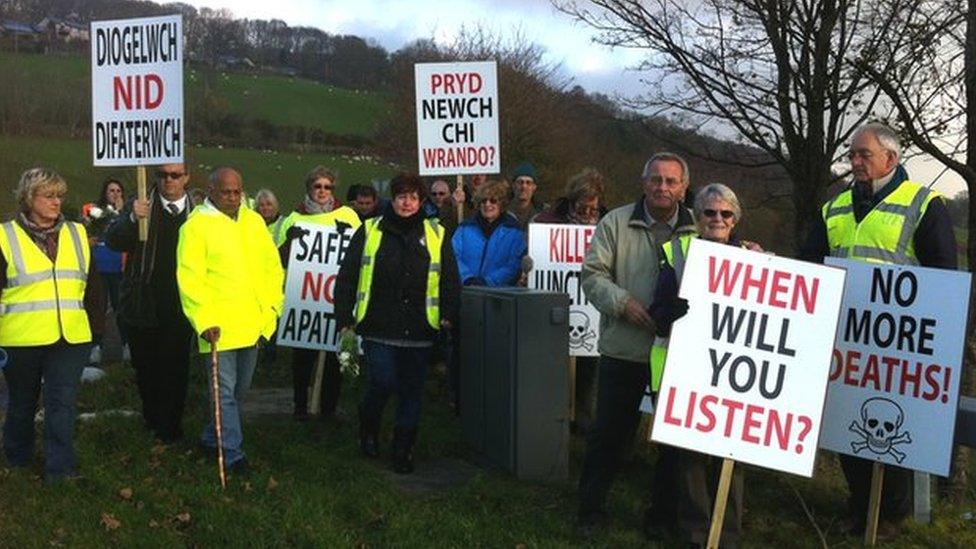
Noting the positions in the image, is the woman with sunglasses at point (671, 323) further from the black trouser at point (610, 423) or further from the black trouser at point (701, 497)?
the black trouser at point (610, 423)

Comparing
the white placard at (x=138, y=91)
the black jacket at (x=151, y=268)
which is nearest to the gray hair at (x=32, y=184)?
the black jacket at (x=151, y=268)

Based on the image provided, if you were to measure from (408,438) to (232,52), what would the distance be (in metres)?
57.2

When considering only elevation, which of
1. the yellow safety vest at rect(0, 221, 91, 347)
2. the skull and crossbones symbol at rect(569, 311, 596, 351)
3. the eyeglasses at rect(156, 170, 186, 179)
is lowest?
the skull and crossbones symbol at rect(569, 311, 596, 351)

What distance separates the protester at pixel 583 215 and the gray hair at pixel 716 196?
3084 mm

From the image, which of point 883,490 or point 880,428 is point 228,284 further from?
point 883,490

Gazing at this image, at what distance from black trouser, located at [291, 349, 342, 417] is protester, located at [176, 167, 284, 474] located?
6.12 ft

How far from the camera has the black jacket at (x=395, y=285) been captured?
7445 mm

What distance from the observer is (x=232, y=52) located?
61.2m

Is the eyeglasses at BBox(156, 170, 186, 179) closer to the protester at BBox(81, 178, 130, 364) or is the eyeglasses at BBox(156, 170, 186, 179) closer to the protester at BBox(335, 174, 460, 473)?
the protester at BBox(335, 174, 460, 473)

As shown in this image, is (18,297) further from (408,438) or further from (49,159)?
(49,159)

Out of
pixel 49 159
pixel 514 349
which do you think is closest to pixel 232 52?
pixel 49 159

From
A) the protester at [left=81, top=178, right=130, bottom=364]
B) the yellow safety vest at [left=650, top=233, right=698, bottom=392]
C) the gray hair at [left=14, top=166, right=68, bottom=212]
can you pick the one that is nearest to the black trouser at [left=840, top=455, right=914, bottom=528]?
the yellow safety vest at [left=650, top=233, right=698, bottom=392]

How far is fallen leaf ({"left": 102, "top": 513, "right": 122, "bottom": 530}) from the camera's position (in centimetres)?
605

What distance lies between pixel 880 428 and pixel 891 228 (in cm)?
118
